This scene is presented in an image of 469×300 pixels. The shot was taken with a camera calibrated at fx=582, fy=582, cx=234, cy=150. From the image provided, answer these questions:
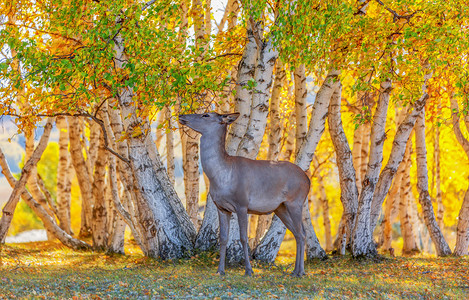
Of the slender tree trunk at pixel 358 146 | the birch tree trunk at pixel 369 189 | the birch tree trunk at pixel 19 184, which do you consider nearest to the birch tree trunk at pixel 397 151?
the birch tree trunk at pixel 369 189

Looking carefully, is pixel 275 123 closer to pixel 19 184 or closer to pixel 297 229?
pixel 297 229

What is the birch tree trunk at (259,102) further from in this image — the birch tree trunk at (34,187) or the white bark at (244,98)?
the birch tree trunk at (34,187)

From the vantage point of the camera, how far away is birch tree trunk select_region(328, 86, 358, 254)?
15.6 meters

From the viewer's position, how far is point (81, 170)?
2139 cm

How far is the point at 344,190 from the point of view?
16047 mm

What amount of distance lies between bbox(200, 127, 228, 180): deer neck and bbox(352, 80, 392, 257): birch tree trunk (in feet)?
17.4

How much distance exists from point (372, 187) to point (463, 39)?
4722mm

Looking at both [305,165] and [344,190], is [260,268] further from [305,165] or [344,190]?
[344,190]

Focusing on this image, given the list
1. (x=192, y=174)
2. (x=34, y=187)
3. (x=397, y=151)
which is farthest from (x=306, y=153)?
(x=34, y=187)

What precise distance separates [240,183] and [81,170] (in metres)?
12.4

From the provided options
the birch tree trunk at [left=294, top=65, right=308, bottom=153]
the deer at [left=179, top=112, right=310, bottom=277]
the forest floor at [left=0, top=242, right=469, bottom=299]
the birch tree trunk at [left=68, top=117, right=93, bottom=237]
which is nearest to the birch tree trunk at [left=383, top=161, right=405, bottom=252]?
the birch tree trunk at [left=294, top=65, right=308, bottom=153]

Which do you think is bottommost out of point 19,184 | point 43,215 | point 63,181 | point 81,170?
point 43,215

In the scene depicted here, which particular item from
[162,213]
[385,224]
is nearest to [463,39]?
[162,213]

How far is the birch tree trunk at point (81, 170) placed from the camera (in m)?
20.6
